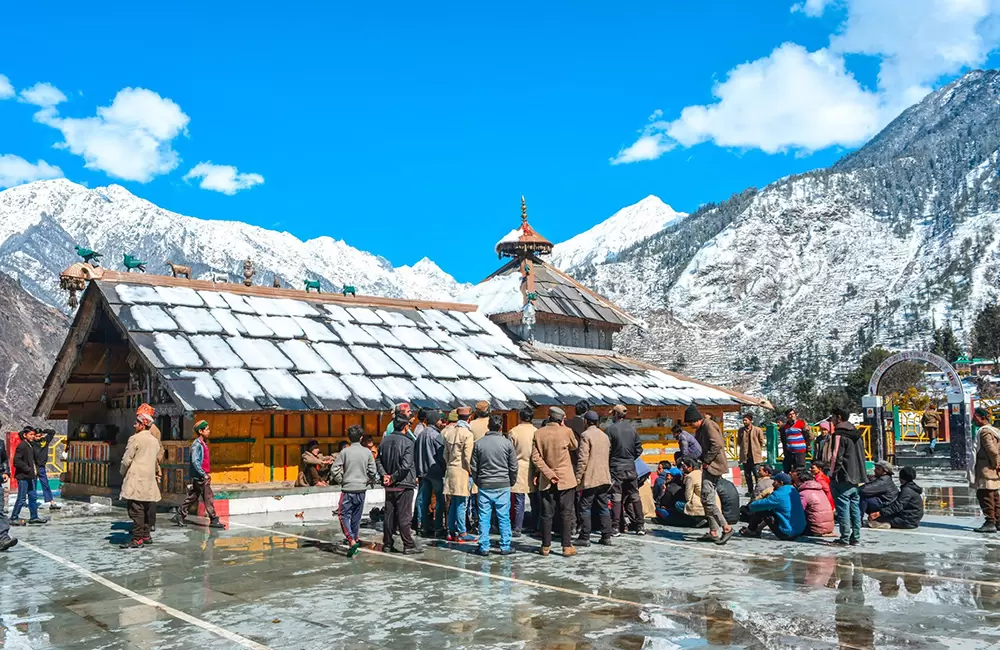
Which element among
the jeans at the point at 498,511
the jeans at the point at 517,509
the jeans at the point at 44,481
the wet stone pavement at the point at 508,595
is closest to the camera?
the wet stone pavement at the point at 508,595

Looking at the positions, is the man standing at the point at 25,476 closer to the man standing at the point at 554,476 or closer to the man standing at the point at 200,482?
the man standing at the point at 200,482

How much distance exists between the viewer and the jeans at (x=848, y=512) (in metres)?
11.1

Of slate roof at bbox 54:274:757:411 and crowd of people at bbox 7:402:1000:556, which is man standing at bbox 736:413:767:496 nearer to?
crowd of people at bbox 7:402:1000:556

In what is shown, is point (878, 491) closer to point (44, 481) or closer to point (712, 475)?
point (712, 475)

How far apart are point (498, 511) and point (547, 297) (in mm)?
14212

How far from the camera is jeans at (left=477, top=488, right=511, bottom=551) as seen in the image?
1063cm

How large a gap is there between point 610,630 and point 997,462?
8305 millimetres

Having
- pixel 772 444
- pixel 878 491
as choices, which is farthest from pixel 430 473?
pixel 772 444

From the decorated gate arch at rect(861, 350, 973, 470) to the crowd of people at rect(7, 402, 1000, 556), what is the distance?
1487 cm

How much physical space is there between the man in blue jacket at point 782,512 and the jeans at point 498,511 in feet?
11.6

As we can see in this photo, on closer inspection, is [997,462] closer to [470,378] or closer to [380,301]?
[470,378]

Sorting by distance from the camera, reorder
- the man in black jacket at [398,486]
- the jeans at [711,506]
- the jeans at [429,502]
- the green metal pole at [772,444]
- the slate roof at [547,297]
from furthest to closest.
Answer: the green metal pole at [772,444] → the slate roof at [547,297] → the jeans at [429,502] → the jeans at [711,506] → the man in black jacket at [398,486]

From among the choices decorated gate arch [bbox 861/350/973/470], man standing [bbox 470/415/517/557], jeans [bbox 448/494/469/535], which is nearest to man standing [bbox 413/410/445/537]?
jeans [bbox 448/494/469/535]

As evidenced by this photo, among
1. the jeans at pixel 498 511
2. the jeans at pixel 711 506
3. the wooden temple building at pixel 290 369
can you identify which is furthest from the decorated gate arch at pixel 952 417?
the jeans at pixel 498 511
